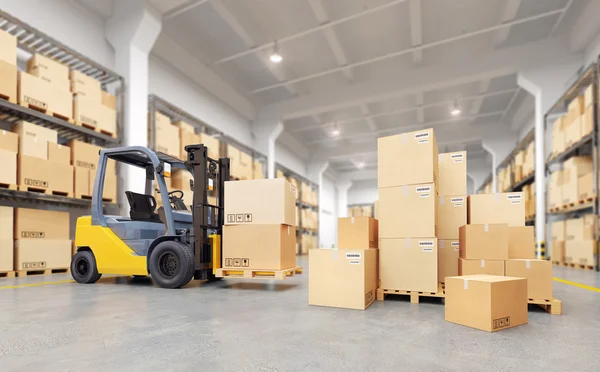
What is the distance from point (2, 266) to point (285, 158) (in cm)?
1291

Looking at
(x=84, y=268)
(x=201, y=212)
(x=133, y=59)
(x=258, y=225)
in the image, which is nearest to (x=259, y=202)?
(x=258, y=225)

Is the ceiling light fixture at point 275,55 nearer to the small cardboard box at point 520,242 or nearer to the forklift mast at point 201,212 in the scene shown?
the forklift mast at point 201,212

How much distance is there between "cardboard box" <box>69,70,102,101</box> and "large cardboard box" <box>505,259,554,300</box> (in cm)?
718

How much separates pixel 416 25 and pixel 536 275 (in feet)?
23.5

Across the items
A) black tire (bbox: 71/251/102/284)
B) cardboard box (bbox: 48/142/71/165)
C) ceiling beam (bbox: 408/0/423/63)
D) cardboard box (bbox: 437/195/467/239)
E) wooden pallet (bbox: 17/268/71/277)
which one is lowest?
wooden pallet (bbox: 17/268/71/277)

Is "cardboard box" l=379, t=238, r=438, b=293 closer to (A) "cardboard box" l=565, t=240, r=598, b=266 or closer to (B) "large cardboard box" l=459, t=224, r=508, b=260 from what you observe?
(B) "large cardboard box" l=459, t=224, r=508, b=260

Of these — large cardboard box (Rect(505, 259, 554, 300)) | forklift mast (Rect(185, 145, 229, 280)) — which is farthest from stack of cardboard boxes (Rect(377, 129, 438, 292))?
forklift mast (Rect(185, 145, 229, 280))

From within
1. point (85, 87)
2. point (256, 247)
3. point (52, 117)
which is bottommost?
point (256, 247)

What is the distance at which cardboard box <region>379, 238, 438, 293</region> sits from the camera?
3535mm

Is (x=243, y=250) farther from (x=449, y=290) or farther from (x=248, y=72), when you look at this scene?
(x=248, y=72)

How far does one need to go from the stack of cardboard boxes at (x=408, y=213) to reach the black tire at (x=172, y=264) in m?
2.33

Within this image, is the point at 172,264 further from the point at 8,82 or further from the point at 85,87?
the point at 85,87

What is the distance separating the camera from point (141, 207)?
5.16 metres

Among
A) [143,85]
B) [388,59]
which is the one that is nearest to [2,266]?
[143,85]
